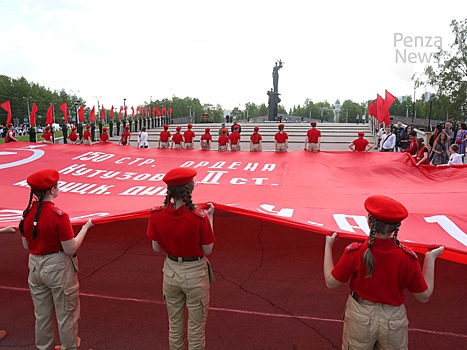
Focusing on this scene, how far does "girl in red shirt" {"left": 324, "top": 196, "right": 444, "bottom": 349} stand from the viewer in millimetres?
1879

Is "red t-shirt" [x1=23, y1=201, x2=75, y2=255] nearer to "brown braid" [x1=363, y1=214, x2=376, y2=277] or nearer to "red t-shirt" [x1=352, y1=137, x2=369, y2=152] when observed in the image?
"brown braid" [x1=363, y1=214, x2=376, y2=277]

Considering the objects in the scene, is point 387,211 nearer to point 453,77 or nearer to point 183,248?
point 183,248

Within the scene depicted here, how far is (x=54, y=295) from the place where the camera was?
104 inches

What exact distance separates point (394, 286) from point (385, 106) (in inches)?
393

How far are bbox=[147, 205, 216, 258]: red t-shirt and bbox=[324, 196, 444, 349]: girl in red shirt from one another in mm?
861

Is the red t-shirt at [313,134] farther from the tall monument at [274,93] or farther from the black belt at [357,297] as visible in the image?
the tall monument at [274,93]

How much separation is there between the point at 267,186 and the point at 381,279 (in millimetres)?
Answer: 3555

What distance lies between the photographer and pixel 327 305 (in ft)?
11.9

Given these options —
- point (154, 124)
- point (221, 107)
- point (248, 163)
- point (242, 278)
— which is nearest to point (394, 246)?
point (242, 278)

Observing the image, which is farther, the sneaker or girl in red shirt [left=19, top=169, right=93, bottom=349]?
the sneaker

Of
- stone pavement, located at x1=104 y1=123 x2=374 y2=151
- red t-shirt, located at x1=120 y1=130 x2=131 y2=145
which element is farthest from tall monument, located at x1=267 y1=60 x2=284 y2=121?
red t-shirt, located at x1=120 y1=130 x2=131 y2=145

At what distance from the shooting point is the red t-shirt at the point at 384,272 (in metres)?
1.89

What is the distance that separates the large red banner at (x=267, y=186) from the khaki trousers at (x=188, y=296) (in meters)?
0.64

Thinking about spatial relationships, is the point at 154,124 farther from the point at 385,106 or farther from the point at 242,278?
the point at 242,278
